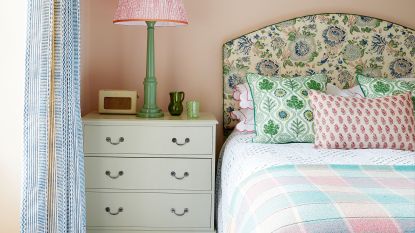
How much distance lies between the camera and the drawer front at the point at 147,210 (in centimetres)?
270

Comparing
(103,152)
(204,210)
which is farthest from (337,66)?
(103,152)

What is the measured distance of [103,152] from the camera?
267 centimetres

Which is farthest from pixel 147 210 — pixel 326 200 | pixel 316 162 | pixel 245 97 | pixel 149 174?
pixel 326 200

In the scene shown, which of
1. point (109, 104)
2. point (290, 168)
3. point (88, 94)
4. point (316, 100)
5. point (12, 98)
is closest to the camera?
point (290, 168)

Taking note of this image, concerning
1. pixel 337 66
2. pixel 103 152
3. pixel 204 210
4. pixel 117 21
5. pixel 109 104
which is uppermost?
pixel 117 21

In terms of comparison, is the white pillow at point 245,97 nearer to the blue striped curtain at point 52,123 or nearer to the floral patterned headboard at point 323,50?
the floral patterned headboard at point 323,50

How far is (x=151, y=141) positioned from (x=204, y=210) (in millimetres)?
449

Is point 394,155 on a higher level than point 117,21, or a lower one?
lower

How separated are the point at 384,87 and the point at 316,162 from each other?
835 millimetres

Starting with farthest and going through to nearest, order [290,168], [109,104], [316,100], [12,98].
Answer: [109,104] → [316,100] → [12,98] → [290,168]

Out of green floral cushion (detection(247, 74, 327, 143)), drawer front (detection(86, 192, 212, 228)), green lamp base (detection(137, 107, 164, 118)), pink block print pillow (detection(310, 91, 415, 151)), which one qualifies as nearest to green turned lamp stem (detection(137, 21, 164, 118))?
green lamp base (detection(137, 107, 164, 118))

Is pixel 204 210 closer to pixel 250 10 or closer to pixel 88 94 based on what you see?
pixel 88 94

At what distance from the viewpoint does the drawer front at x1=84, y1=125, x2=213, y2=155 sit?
266cm

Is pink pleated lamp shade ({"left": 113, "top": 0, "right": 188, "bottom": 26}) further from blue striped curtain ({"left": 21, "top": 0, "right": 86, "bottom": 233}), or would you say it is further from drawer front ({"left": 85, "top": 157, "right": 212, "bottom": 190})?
drawer front ({"left": 85, "top": 157, "right": 212, "bottom": 190})
